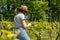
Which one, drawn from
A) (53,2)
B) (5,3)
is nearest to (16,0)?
(5,3)

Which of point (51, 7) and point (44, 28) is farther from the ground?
point (44, 28)

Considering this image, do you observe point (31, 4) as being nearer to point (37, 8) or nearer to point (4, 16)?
point (37, 8)

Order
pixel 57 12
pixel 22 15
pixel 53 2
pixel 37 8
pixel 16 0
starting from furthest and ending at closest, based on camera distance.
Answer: pixel 57 12 < pixel 53 2 < pixel 16 0 < pixel 37 8 < pixel 22 15

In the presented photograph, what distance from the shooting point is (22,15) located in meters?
6.60

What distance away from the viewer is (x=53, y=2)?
44.6 metres

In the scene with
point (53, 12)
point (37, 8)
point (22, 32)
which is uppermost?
point (22, 32)

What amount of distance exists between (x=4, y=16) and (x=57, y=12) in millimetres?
12698

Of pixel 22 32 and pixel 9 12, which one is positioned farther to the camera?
pixel 9 12

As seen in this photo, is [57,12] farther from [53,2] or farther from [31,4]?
[31,4]

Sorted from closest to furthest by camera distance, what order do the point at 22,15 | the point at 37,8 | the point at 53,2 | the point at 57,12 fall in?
the point at 22,15 < the point at 37,8 < the point at 53,2 < the point at 57,12

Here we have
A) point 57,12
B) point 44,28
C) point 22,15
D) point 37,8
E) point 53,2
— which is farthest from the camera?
point 57,12

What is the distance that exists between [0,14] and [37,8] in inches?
206

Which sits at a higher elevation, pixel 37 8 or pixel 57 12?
pixel 37 8

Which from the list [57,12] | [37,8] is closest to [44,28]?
[37,8]
